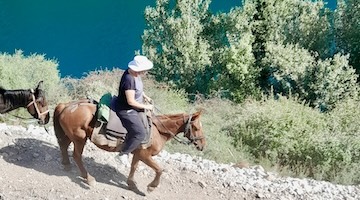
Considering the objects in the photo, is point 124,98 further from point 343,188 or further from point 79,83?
point 79,83

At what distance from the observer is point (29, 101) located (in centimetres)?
984

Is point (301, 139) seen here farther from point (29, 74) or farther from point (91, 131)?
point (29, 74)

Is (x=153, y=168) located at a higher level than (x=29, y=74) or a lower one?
lower

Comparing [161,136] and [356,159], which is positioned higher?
[356,159]

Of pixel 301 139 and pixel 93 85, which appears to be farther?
pixel 93 85

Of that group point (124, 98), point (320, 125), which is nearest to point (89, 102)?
point (124, 98)

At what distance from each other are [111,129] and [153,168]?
2.77 ft

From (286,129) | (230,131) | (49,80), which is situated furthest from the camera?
(49,80)

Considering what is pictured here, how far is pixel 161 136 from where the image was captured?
8.95 meters

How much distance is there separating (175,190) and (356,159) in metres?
4.59

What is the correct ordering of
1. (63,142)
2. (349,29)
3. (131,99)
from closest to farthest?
1. (131,99)
2. (63,142)
3. (349,29)

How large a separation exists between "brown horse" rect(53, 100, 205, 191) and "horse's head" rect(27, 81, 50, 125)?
99 centimetres

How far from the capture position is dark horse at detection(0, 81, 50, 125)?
9.80 m

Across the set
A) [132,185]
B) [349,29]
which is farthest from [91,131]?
[349,29]
